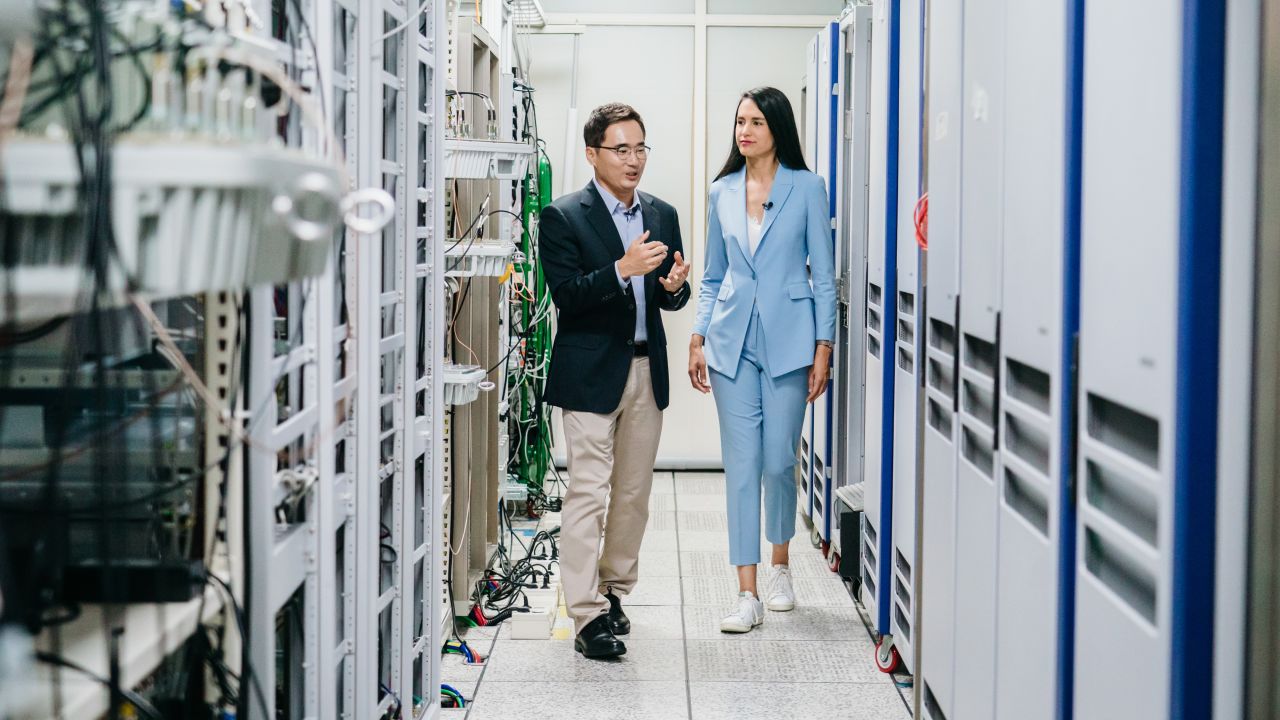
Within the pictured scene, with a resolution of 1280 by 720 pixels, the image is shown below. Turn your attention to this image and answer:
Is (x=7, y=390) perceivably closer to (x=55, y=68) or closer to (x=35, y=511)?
(x=35, y=511)

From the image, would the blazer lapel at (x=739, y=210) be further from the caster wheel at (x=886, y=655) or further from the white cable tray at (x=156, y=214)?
the white cable tray at (x=156, y=214)

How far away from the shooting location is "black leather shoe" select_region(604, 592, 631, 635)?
137 inches

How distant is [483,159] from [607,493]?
3.17 ft

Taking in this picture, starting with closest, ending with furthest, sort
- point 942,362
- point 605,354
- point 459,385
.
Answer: point 942,362, point 459,385, point 605,354

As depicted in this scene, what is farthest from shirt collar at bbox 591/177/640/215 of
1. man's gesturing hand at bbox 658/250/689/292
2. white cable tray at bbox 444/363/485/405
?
white cable tray at bbox 444/363/485/405

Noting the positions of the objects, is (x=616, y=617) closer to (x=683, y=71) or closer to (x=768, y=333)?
(x=768, y=333)

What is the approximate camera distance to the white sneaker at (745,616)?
350cm

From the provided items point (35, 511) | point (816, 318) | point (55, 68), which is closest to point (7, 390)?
point (35, 511)

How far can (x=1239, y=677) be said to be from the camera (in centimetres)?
134

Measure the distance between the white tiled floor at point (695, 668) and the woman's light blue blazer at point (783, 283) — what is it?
78 cm

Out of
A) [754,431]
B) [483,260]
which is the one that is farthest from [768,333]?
[483,260]

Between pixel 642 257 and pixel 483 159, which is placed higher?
pixel 483 159

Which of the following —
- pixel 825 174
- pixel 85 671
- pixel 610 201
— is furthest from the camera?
pixel 825 174

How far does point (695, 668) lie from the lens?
127 inches
